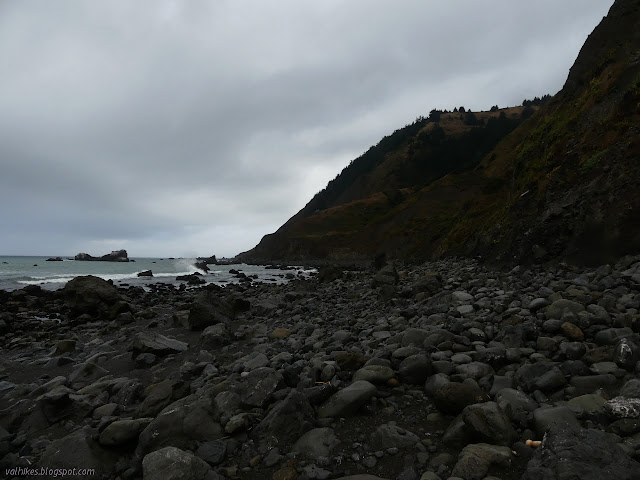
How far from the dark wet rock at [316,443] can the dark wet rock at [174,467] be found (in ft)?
3.38

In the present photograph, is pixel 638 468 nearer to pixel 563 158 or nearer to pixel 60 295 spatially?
pixel 563 158

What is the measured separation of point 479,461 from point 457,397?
1022 millimetres

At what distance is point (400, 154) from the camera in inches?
5010

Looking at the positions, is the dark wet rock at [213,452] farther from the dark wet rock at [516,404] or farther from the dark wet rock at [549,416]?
the dark wet rock at [549,416]

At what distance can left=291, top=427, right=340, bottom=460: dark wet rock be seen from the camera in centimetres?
377

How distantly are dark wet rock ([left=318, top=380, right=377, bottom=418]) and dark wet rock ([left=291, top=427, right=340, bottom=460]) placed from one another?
0.36 meters

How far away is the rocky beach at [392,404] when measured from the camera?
3.25 m

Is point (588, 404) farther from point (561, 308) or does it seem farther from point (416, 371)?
point (561, 308)

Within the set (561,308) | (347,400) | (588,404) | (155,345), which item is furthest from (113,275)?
(588,404)

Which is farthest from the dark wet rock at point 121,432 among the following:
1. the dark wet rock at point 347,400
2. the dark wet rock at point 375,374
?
the dark wet rock at point 375,374

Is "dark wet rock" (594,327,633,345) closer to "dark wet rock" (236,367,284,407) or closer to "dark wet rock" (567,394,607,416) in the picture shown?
"dark wet rock" (567,394,607,416)

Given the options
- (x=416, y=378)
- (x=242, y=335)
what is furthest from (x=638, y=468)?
(x=242, y=335)

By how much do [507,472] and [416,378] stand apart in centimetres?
198

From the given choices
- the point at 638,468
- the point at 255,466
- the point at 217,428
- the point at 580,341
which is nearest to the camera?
the point at 638,468
